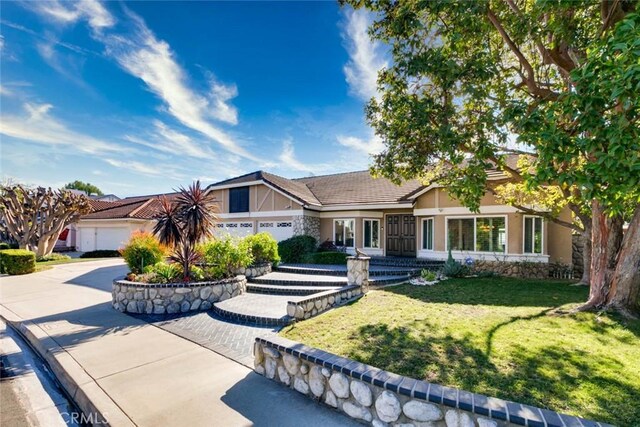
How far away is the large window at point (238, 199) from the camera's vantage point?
23.9m

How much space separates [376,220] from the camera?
2061 cm

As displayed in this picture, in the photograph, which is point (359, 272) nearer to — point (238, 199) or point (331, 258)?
point (331, 258)

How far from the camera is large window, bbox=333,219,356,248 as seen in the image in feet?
68.2

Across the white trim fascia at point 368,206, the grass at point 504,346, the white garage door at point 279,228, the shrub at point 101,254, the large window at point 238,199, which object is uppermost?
the large window at point 238,199

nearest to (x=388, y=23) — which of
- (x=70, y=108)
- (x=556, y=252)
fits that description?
(x=556, y=252)

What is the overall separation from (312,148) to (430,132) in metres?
14.6

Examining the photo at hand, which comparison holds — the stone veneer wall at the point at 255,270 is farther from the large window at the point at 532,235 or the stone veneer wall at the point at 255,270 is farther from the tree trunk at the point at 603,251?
the large window at the point at 532,235

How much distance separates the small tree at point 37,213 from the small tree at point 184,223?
18554 mm

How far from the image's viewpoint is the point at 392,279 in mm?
12773

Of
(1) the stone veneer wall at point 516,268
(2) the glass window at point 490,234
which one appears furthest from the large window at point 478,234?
(1) the stone veneer wall at point 516,268

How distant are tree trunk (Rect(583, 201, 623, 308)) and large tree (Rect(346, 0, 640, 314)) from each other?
0.03 m

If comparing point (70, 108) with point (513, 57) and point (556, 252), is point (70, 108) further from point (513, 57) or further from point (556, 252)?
point (556, 252)

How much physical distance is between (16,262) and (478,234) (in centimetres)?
2655

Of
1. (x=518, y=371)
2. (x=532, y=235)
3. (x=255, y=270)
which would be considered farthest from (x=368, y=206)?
(x=518, y=371)
